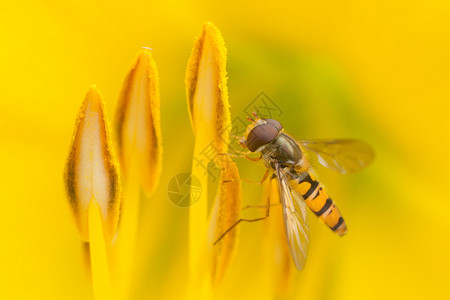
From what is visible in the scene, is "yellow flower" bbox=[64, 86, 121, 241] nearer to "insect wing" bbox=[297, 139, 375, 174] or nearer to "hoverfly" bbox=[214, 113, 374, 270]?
"hoverfly" bbox=[214, 113, 374, 270]

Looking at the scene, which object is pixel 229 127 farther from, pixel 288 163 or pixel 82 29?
pixel 82 29

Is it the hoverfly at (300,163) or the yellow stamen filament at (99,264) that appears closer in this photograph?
the yellow stamen filament at (99,264)

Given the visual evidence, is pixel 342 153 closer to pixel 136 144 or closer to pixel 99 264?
pixel 136 144

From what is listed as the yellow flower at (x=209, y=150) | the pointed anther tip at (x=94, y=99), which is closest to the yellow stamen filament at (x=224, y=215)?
the yellow flower at (x=209, y=150)

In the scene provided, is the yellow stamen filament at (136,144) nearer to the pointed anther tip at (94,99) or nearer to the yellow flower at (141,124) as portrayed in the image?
the yellow flower at (141,124)

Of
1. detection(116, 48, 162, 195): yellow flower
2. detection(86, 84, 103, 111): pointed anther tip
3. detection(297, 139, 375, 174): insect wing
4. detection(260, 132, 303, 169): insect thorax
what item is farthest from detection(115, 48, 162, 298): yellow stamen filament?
detection(297, 139, 375, 174): insect wing

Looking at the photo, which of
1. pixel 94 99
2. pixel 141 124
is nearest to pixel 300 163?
pixel 141 124
